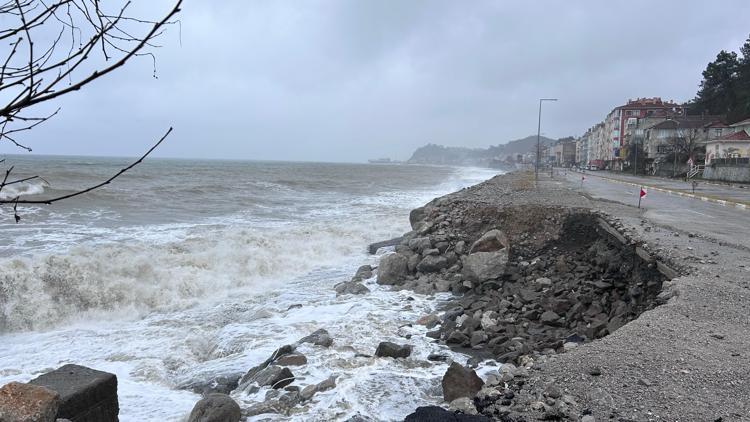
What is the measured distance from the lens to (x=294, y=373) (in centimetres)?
647

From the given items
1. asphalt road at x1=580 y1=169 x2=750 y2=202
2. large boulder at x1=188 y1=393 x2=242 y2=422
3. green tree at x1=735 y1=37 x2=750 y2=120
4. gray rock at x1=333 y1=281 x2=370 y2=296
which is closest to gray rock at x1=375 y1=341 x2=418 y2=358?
large boulder at x1=188 y1=393 x2=242 y2=422

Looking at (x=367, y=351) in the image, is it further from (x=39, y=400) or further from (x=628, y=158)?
(x=628, y=158)

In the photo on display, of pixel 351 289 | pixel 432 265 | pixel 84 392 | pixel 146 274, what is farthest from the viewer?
pixel 432 265

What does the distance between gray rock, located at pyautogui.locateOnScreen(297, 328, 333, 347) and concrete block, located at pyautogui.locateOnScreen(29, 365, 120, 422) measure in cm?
312

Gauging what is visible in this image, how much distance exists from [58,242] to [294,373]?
1202cm

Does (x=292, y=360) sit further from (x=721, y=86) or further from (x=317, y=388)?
(x=721, y=86)

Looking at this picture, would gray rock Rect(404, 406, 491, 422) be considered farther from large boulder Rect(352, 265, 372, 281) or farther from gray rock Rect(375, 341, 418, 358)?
large boulder Rect(352, 265, 372, 281)

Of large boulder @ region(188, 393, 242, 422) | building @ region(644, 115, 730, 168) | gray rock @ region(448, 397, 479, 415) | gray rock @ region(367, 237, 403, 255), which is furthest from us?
building @ region(644, 115, 730, 168)

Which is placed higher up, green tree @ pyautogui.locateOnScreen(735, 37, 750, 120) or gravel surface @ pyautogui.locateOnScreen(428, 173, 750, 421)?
green tree @ pyautogui.locateOnScreen(735, 37, 750, 120)

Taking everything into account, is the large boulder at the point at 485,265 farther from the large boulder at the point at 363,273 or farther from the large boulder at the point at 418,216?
the large boulder at the point at 418,216

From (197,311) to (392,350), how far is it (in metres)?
4.96

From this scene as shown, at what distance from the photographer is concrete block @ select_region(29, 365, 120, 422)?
4426 mm

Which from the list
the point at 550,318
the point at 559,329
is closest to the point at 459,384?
the point at 559,329

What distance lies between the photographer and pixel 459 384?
17.5ft
